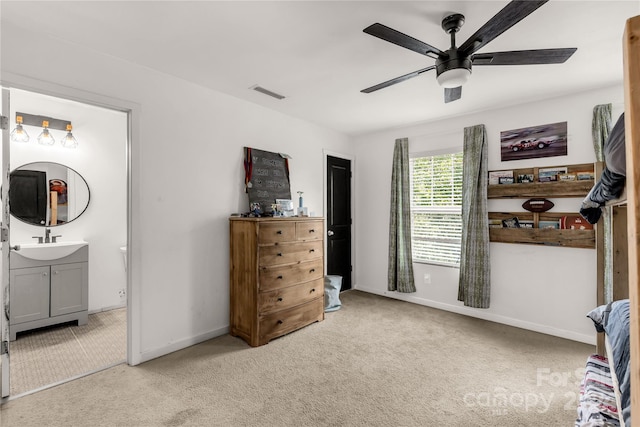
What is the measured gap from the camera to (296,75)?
279cm

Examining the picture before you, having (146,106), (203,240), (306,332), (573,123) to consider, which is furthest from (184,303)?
(573,123)

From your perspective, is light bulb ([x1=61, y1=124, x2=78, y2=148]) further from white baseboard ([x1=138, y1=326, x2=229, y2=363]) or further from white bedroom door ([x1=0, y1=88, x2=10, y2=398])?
white baseboard ([x1=138, y1=326, x2=229, y2=363])

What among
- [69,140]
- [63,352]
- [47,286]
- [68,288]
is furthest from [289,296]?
[69,140]

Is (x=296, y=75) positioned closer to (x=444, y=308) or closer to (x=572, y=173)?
(x=572, y=173)

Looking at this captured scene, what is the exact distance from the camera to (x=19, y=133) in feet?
11.2

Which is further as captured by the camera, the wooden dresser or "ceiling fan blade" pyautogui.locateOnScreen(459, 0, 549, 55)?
Answer: the wooden dresser

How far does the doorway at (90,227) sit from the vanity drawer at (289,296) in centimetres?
130

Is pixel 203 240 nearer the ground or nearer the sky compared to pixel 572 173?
nearer the ground

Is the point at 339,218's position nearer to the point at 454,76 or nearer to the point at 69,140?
the point at 454,76

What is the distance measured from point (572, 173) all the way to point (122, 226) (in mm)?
5413

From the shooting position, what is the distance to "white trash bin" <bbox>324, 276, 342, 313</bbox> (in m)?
4.02

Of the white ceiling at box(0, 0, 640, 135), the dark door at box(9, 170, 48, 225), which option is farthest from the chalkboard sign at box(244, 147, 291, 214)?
the dark door at box(9, 170, 48, 225)

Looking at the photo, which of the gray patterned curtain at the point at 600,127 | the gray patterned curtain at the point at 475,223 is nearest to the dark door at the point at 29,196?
the gray patterned curtain at the point at 475,223

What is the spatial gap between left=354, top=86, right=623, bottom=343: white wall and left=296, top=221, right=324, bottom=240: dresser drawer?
1.48m
